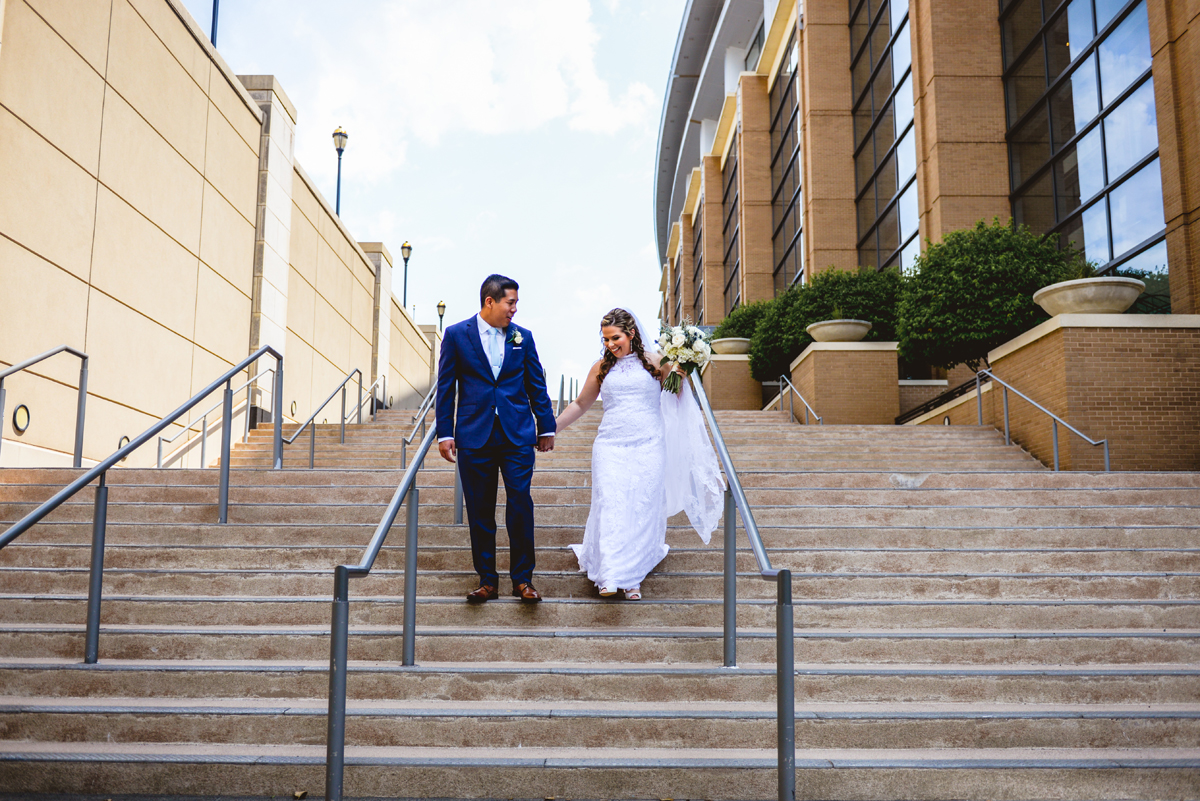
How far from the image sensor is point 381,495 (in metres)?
7.21

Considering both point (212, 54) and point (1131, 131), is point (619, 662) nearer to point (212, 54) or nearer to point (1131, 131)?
point (212, 54)

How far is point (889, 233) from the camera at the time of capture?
75.7ft

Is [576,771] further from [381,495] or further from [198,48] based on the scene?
[198,48]

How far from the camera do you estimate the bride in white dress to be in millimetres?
5477

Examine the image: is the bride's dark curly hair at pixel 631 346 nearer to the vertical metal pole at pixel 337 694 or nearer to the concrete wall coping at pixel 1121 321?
the vertical metal pole at pixel 337 694

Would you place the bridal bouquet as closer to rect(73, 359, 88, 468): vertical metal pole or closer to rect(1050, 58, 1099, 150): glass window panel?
rect(73, 359, 88, 468): vertical metal pole

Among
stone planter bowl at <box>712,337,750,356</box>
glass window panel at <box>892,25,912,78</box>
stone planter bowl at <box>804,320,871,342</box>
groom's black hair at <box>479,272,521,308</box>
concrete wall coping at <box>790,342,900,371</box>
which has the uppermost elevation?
glass window panel at <box>892,25,912,78</box>

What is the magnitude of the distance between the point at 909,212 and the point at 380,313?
13.5 m

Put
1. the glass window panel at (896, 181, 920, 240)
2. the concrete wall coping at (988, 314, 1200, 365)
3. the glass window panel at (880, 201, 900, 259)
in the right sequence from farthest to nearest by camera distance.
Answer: the glass window panel at (880, 201, 900, 259), the glass window panel at (896, 181, 920, 240), the concrete wall coping at (988, 314, 1200, 365)

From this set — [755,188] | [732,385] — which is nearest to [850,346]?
[732,385]

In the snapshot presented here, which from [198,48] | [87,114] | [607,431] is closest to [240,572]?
[607,431]

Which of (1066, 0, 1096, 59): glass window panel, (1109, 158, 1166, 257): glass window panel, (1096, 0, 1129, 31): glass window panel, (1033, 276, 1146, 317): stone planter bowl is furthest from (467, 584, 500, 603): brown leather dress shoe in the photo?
(1066, 0, 1096, 59): glass window panel

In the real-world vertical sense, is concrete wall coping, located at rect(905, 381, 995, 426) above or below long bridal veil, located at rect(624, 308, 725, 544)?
above

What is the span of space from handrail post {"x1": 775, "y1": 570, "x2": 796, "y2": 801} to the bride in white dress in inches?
77.9
